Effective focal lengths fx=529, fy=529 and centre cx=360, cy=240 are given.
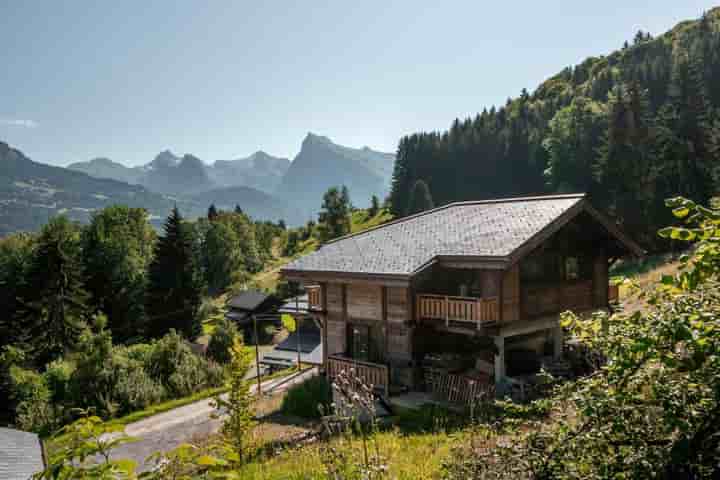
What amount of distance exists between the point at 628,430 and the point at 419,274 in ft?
40.2

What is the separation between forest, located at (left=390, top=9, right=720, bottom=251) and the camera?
49.7 meters

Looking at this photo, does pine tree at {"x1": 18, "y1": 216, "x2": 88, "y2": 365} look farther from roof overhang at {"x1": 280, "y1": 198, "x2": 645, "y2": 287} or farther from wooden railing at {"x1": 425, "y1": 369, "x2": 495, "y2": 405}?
wooden railing at {"x1": 425, "y1": 369, "x2": 495, "y2": 405}

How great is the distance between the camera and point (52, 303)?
39281 mm

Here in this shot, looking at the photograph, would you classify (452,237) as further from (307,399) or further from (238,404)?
(238,404)

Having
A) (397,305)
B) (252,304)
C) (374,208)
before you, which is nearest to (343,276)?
(397,305)

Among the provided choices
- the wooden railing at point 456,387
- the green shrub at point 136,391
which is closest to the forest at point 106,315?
the green shrub at point 136,391

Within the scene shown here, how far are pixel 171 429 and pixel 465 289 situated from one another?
1201 centimetres

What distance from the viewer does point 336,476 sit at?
4930mm

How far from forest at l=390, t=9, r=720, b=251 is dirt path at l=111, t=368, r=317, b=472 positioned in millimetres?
39712

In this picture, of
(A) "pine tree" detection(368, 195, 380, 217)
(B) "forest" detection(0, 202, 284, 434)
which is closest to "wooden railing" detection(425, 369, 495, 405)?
(B) "forest" detection(0, 202, 284, 434)

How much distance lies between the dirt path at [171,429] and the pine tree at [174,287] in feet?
75.0

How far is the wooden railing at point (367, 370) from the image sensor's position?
18.0 m

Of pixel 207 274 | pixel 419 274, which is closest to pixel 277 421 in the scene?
pixel 419 274

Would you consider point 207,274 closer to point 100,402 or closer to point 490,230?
point 100,402
